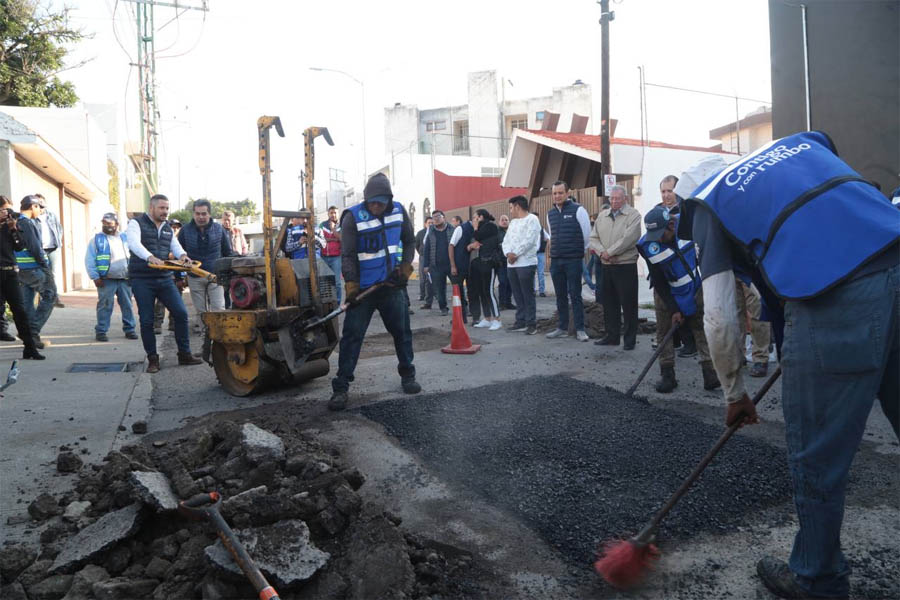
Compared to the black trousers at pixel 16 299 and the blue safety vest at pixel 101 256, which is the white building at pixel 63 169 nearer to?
the blue safety vest at pixel 101 256

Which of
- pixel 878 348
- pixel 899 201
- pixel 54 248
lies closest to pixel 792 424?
pixel 878 348

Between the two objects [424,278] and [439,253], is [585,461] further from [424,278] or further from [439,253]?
[424,278]

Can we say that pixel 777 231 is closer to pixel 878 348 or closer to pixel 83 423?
pixel 878 348

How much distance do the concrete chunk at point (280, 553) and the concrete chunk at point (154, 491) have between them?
46 centimetres

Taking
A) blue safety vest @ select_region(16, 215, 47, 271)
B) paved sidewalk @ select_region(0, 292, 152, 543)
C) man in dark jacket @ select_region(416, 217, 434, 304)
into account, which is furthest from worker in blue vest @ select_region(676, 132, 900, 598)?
man in dark jacket @ select_region(416, 217, 434, 304)

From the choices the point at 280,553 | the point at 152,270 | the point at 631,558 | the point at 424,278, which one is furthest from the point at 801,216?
the point at 424,278

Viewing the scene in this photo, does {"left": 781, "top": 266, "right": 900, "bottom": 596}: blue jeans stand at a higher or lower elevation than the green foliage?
lower

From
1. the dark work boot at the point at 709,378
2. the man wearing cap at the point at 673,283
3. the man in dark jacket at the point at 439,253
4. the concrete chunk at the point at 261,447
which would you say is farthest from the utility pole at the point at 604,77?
the concrete chunk at the point at 261,447

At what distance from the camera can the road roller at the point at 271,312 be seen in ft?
18.2

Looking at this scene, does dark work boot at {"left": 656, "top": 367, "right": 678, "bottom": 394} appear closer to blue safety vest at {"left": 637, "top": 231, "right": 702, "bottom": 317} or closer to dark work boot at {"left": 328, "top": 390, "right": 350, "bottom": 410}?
blue safety vest at {"left": 637, "top": 231, "right": 702, "bottom": 317}

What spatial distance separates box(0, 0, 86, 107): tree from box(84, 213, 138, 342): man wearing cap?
15771mm

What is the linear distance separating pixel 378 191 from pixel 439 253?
6.12m

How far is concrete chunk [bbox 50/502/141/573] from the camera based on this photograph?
105 inches

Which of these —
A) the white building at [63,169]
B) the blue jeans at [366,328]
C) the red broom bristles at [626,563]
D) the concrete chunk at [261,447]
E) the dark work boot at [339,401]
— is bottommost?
the red broom bristles at [626,563]
